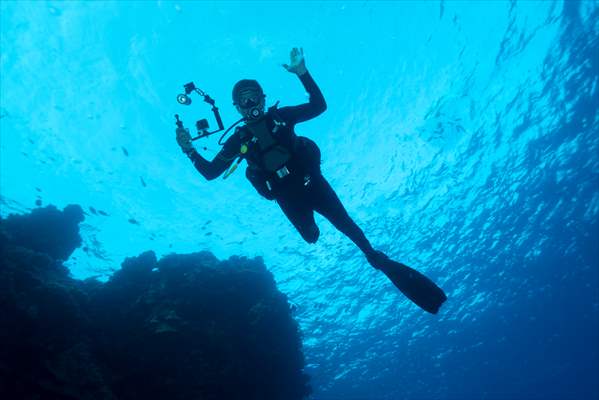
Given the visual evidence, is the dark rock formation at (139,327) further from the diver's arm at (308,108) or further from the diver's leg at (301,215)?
the diver's arm at (308,108)

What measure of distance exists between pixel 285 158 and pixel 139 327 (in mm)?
8624

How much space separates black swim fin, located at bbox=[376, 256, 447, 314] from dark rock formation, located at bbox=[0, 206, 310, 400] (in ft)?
25.0

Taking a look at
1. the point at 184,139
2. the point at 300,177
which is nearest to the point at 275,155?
the point at 300,177

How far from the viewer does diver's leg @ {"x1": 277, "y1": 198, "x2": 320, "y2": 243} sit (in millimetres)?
5840

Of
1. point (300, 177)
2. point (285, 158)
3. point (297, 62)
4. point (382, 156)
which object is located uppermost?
point (382, 156)

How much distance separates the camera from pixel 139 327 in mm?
11359

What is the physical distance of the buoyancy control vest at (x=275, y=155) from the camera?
5.58 meters

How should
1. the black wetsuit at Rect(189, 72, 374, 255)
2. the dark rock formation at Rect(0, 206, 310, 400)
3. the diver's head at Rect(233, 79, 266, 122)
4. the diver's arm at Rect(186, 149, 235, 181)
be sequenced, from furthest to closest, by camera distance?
the dark rock formation at Rect(0, 206, 310, 400)
the diver's arm at Rect(186, 149, 235, 181)
the black wetsuit at Rect(189, 72, 374, 255)
the diver's head at Rect(233, 79, 266, 122)

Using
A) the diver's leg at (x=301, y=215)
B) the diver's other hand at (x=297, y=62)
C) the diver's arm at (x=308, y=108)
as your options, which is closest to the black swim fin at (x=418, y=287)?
the diver's leg at (x=301, y=215)

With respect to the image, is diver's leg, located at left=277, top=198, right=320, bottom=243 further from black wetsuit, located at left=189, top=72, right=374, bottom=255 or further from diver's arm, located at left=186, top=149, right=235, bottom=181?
diver's arm, located at left=186, top=149, right=235, bottom=181

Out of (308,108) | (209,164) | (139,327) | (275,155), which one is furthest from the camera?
(139,327)

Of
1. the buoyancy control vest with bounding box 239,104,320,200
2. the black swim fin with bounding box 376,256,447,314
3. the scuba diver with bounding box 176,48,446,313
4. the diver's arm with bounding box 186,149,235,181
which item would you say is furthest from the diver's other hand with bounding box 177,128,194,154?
the black swim fin with bounding box 376,256,447,314

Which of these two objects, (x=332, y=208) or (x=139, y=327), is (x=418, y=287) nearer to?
(x=332, y=208)

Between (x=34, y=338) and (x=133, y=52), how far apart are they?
9966 mm
